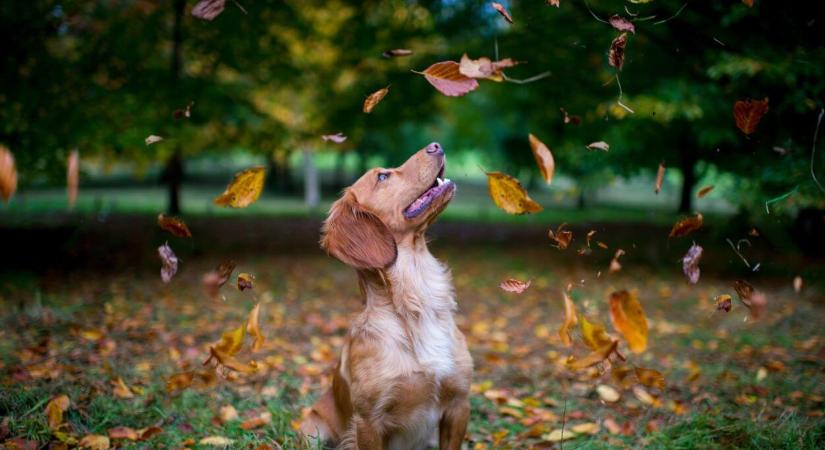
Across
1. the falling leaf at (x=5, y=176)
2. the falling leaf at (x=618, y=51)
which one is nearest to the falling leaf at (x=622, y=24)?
the falling leaf at (x=618, y=51)

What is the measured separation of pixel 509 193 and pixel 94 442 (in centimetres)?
276

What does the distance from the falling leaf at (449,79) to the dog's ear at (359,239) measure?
83 cm

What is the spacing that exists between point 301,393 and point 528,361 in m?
2.27

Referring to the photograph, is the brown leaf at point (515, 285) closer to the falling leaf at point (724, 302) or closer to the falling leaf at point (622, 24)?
the falling leaf at point (724, 302)

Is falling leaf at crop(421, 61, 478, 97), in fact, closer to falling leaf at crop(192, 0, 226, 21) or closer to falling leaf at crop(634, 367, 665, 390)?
falling leaf at crop(192, 0, 226, 21)

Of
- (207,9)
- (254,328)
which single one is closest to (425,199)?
(254,328)

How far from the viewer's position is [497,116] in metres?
30.3

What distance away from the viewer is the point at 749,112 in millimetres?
2656

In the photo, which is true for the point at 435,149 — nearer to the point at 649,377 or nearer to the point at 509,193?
the point at 509,193

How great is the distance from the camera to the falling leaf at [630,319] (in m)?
2.29

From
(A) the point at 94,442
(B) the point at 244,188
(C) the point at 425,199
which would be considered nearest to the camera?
(B) the point at 244,188

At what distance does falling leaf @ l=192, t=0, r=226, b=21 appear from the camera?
2.32m

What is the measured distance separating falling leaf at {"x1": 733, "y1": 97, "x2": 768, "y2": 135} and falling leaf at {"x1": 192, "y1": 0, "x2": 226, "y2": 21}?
222 centimetres

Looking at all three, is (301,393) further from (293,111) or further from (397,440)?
(293,111)
